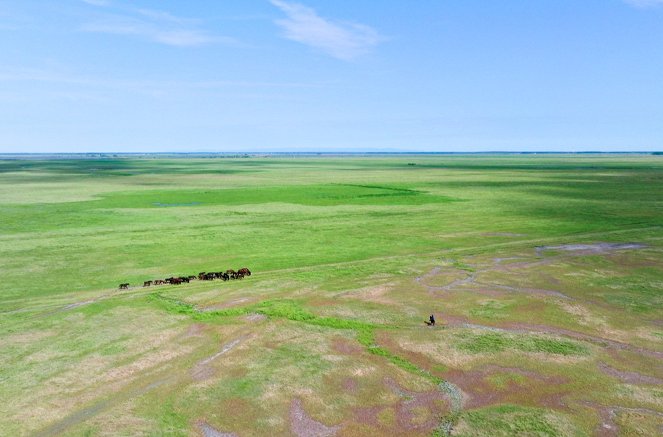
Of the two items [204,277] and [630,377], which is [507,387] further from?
[204,277]

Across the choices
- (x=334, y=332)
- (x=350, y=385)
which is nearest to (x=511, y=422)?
(x=350, y=385)

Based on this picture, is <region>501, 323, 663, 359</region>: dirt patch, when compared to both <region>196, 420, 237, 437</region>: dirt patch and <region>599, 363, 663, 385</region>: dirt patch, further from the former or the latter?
<region>196, 420, 237, 437</region>: dirt patch

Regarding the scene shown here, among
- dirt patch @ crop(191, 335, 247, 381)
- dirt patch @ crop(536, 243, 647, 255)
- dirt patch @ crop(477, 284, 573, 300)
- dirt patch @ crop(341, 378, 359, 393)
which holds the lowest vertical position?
dirt patch @ crop(341, 378, 359, 393)

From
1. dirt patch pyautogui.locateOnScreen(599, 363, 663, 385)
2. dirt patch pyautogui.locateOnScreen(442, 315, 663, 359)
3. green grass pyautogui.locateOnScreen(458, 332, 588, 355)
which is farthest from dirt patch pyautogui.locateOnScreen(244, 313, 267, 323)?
dirt patch pyautogui.locateOnScreen(599, 363, 663, 385)

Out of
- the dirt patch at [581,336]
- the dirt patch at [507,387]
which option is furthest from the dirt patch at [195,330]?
the dirt patch at [581,336]

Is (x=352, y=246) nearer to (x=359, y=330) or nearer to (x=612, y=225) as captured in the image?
(x=359, y=330)

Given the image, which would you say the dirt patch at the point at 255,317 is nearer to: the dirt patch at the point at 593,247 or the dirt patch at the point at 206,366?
the dirt patch at the point at 206,366
